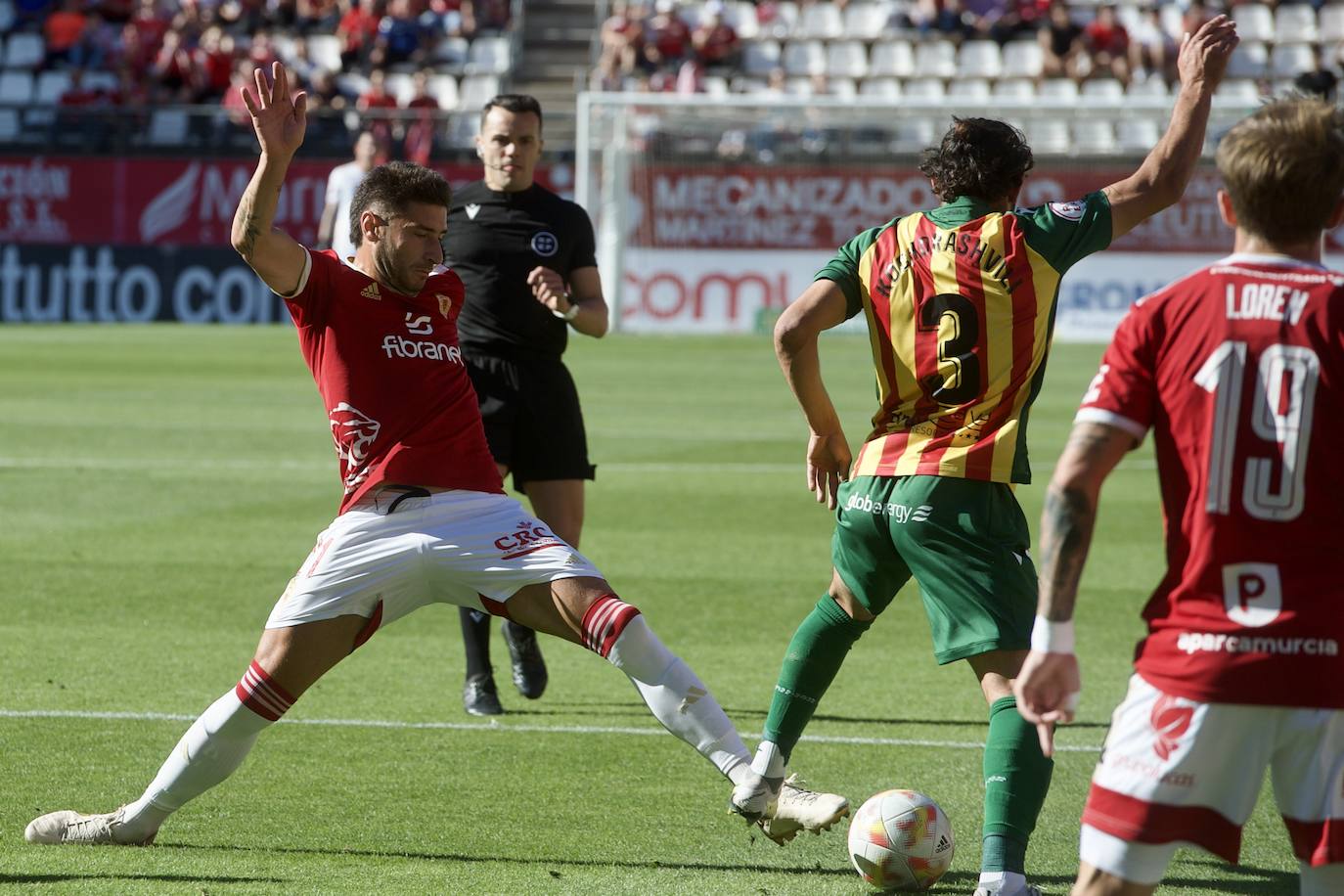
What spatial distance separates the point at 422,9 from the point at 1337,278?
3178 centimetres

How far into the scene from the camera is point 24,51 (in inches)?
1305

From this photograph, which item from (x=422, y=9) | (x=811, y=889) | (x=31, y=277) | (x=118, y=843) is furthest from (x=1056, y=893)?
(x=422, y=9)

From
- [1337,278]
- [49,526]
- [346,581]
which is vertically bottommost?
[49,526]

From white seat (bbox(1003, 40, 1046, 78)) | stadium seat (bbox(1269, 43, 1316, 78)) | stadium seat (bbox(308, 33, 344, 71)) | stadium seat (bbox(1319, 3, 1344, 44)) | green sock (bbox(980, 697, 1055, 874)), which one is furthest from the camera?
stadium seat (bbox(308, 33, 344, 71))

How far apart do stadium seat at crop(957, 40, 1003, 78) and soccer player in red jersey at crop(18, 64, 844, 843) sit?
27845mm

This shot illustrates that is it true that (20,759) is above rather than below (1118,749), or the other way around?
below

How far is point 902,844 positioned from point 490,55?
98.5 ft

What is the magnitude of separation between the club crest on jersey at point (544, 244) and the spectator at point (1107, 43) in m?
24.8

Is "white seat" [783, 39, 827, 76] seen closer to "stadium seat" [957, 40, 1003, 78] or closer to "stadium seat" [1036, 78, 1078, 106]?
"stadium seat" [957, 40, 1003, 78]

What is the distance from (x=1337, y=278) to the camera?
3.20 m

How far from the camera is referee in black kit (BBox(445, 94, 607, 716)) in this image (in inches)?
276

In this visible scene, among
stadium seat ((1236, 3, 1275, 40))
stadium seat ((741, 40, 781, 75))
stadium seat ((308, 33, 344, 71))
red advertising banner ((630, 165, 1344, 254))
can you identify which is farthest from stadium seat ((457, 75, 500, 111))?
stadium seat ((1236, 3, 1275, 40))

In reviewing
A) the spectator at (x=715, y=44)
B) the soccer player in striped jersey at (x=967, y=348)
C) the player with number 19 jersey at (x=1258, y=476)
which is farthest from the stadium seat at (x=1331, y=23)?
the player with number 19 jersey at (x=1258, y=476)

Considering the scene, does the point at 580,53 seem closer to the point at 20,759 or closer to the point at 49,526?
the point at 49,526
